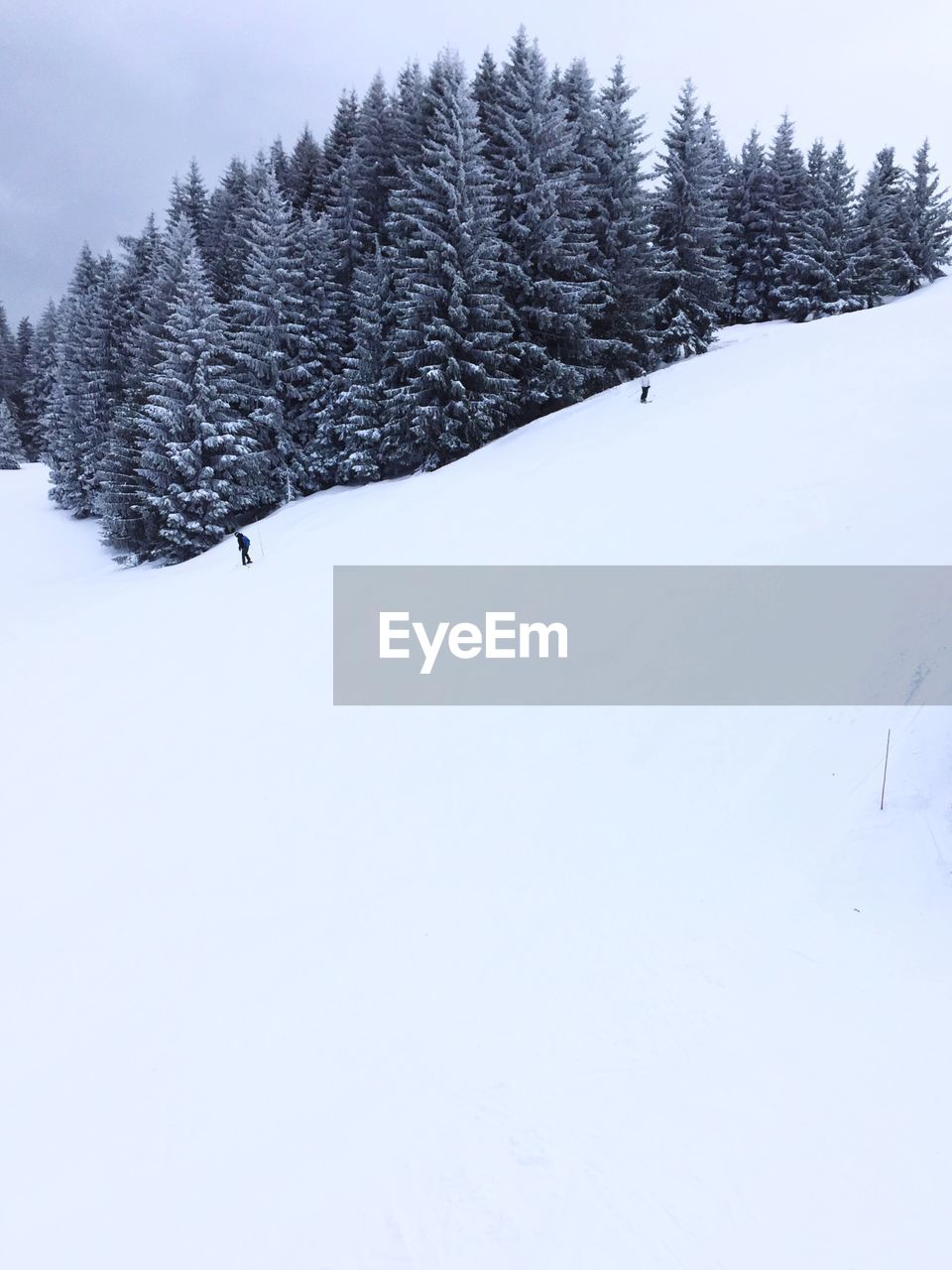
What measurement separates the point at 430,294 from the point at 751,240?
73.1 ft

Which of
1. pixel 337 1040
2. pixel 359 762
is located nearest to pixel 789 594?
pixel 359 762

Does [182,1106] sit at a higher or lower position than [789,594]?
lower

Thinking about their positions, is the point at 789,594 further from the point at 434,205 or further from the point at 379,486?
the point at 434,205

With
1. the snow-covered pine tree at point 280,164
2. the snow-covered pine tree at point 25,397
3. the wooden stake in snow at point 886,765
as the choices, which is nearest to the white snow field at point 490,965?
the wooden stake in snow at point 886,765

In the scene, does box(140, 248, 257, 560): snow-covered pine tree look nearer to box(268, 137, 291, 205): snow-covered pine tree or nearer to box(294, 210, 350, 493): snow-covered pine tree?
box(294, 210, 350, 493): snow-covered pine tree

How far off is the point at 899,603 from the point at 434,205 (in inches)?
814

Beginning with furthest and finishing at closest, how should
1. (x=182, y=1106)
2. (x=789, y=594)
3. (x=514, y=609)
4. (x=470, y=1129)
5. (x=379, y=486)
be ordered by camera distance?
(x=379, y=486)
(x=514, y=609)
(x=789, y=594)
(x=182, y=1106)
(x=470, y=1129)

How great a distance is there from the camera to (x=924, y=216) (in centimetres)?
3534

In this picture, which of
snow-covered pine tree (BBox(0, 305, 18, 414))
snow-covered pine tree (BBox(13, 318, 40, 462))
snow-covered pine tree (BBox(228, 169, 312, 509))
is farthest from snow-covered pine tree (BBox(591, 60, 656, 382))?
snow-covered pine tree (BBox(0, 305, 18, 414))

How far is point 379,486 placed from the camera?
23328 millimetres

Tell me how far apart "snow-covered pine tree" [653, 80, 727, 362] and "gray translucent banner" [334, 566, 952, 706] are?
59.0 feet

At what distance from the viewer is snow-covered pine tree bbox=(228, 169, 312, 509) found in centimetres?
2603

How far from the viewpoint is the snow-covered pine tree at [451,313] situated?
22.2 metres

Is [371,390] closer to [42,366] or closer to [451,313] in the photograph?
[451,313]
